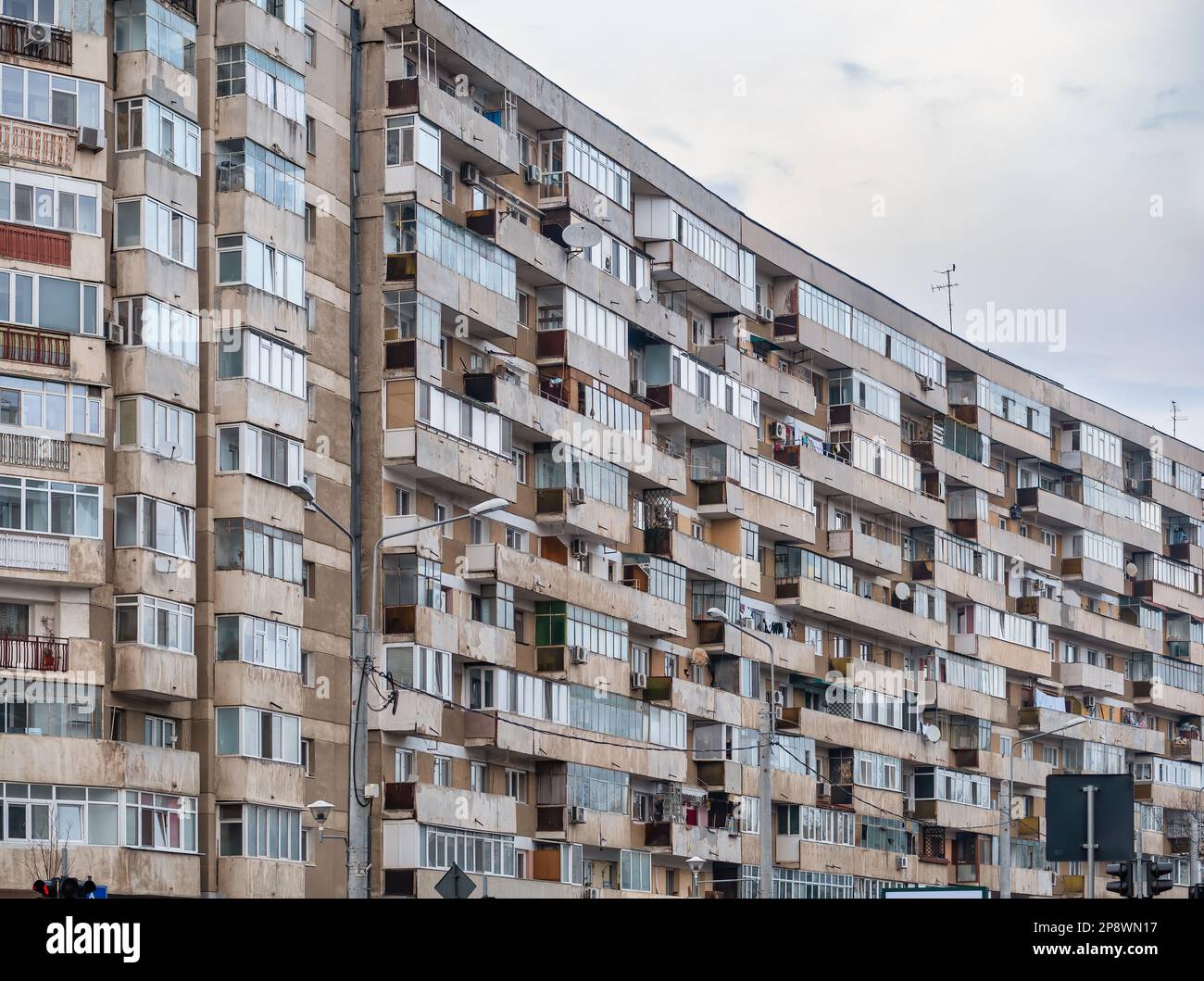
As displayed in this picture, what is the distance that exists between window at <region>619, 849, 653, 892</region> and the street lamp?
1.34 m

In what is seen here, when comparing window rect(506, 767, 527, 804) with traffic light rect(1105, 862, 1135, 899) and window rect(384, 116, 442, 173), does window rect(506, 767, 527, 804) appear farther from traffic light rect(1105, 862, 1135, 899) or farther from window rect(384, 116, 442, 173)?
traffic light rect(1105, 862, 1135, 899)

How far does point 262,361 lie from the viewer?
4878 cm

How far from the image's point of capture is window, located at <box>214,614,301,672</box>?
47281 mm

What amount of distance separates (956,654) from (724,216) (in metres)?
20.5

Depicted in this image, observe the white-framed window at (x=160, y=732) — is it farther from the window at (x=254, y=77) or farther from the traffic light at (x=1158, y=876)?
the traffic light at (x=1158, y=876)

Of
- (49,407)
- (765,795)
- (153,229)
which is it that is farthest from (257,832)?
(765,795)

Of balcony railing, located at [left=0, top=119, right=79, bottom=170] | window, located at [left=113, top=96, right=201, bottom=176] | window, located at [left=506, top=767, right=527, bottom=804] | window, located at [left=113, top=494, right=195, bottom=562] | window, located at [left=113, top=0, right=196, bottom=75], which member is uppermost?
window, located at [left=113, top=0, right=196, bottom=75]

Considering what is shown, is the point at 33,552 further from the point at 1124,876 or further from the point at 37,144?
the point at 1124,876

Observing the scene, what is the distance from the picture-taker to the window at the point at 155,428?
150ft

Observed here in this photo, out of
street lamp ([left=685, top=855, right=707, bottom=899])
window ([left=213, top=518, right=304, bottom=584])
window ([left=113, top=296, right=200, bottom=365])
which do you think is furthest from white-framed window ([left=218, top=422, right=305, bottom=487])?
street lamp ([left=685, top=855, right=707, bottom=899])

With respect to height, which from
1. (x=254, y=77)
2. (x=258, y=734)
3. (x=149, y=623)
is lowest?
(x=258, y=734)

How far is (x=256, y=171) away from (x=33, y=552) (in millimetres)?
10664
